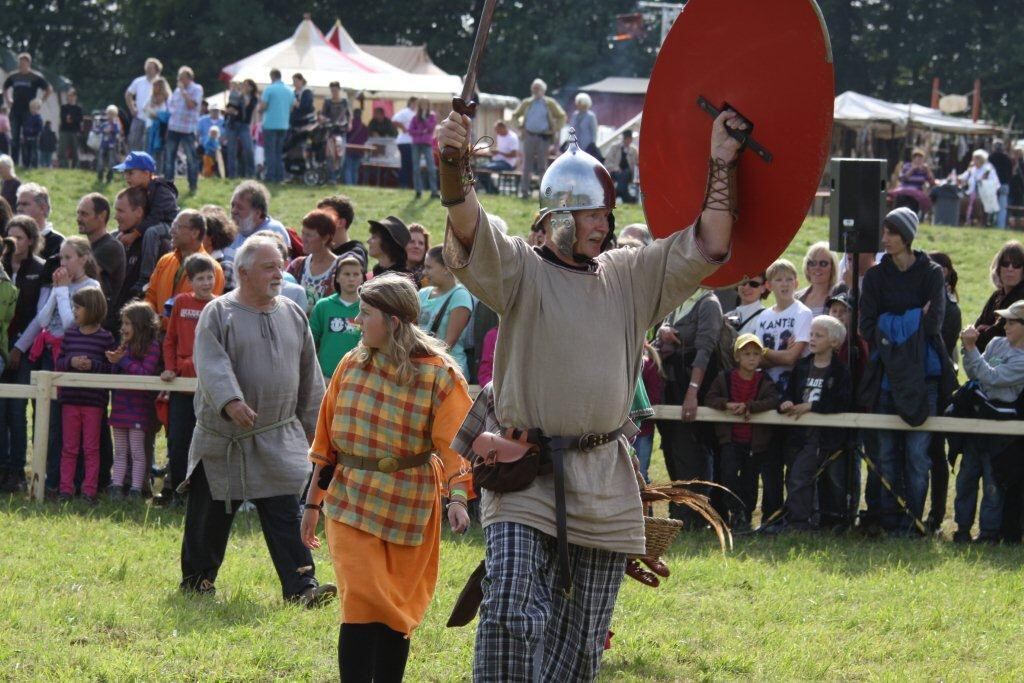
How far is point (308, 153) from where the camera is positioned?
76.3 feet

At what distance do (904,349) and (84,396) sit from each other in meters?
5.45

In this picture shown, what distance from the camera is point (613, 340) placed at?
15.9 ft

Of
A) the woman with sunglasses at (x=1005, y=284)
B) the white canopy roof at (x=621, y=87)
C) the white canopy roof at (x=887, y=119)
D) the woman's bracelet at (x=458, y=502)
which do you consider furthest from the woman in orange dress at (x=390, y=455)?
the white canopy roof at (x=621, y=87)

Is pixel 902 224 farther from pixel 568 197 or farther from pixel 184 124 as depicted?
pixel 184 124

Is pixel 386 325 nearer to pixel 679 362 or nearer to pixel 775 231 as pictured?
pixel 775 231

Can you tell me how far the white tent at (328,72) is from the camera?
98.2 feet

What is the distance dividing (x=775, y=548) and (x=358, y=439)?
4.18 m

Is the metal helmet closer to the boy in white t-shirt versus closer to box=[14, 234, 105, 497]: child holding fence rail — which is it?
the boy in white t-shirt

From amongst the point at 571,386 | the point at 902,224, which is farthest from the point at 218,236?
the point at 571,386

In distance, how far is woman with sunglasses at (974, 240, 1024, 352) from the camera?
9859 mm

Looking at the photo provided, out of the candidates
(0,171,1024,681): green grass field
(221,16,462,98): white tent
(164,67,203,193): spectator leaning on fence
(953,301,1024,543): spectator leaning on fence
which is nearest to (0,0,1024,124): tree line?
(221,16,462,98): white tent

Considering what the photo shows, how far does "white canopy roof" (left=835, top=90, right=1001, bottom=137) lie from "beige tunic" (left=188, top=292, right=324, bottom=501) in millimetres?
27080

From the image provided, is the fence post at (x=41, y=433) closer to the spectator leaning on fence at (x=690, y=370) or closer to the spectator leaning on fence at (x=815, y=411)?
the spectator leaning on fence at (x=690, y=370)

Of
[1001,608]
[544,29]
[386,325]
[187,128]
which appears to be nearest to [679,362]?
[1001,608]
